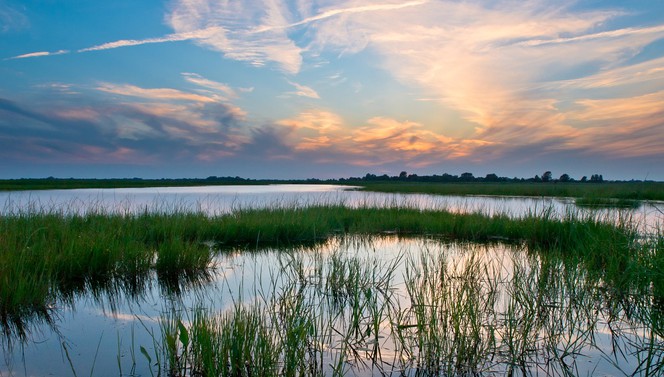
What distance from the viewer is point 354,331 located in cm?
457

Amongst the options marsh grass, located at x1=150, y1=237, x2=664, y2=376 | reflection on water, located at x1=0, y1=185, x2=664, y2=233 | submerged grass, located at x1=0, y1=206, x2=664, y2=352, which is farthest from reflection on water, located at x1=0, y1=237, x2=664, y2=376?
reflection on water, located at x1=0, y1=185, x2=664, y2=233

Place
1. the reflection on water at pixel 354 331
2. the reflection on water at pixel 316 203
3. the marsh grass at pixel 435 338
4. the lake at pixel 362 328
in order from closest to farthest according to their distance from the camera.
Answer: the marsh grass at pixel 435 338, the reflection on water at pixel 354 331, the lake at pixel 362 328, the reflection on water at pixel 316 203

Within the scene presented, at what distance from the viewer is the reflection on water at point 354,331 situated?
3.59 meters

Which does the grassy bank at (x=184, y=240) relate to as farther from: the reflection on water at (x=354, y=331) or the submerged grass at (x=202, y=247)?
the reflection on water at (x=354, y=331)

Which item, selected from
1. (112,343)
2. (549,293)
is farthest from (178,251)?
(549,293)

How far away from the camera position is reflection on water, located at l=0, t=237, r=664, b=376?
3.59 metres

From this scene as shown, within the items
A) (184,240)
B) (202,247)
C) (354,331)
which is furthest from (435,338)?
(184,240)

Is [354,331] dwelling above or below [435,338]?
below

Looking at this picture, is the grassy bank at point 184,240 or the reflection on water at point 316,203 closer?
the grassy bank at point 184,240

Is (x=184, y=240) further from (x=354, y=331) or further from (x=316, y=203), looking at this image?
(x=316, y=203)

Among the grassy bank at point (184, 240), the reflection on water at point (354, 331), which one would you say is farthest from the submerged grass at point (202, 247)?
the reflection on water at point (354, 331)

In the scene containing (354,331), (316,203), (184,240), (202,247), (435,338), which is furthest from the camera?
(316,203)

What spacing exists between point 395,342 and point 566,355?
5.52ft

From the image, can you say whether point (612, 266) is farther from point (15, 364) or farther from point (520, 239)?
point (15, 364)
